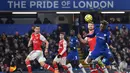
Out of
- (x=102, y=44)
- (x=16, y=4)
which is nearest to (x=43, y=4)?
(x=16, y=4)

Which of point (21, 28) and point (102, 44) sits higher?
point (102, 44)

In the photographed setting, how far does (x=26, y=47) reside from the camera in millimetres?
25922

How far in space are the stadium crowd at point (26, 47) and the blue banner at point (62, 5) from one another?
2192 mm

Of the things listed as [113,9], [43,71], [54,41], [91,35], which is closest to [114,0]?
[113,9]

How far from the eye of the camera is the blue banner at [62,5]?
2892 cm

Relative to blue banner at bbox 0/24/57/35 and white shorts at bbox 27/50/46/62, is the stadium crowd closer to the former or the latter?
blue banner at bbox 0/24/57/35

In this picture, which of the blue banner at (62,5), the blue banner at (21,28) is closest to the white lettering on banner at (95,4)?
the blue banner at (62,5)

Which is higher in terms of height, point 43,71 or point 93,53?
point 93,53

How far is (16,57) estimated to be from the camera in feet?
80.0

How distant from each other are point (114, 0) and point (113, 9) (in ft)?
1.97

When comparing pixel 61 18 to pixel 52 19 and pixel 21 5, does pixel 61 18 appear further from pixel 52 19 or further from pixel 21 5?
pixel 21 5

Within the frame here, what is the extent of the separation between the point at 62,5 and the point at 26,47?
15.1 ft

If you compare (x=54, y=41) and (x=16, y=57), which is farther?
(x=54, y=41)

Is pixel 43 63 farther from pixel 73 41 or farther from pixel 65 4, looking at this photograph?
pixel 65 4
